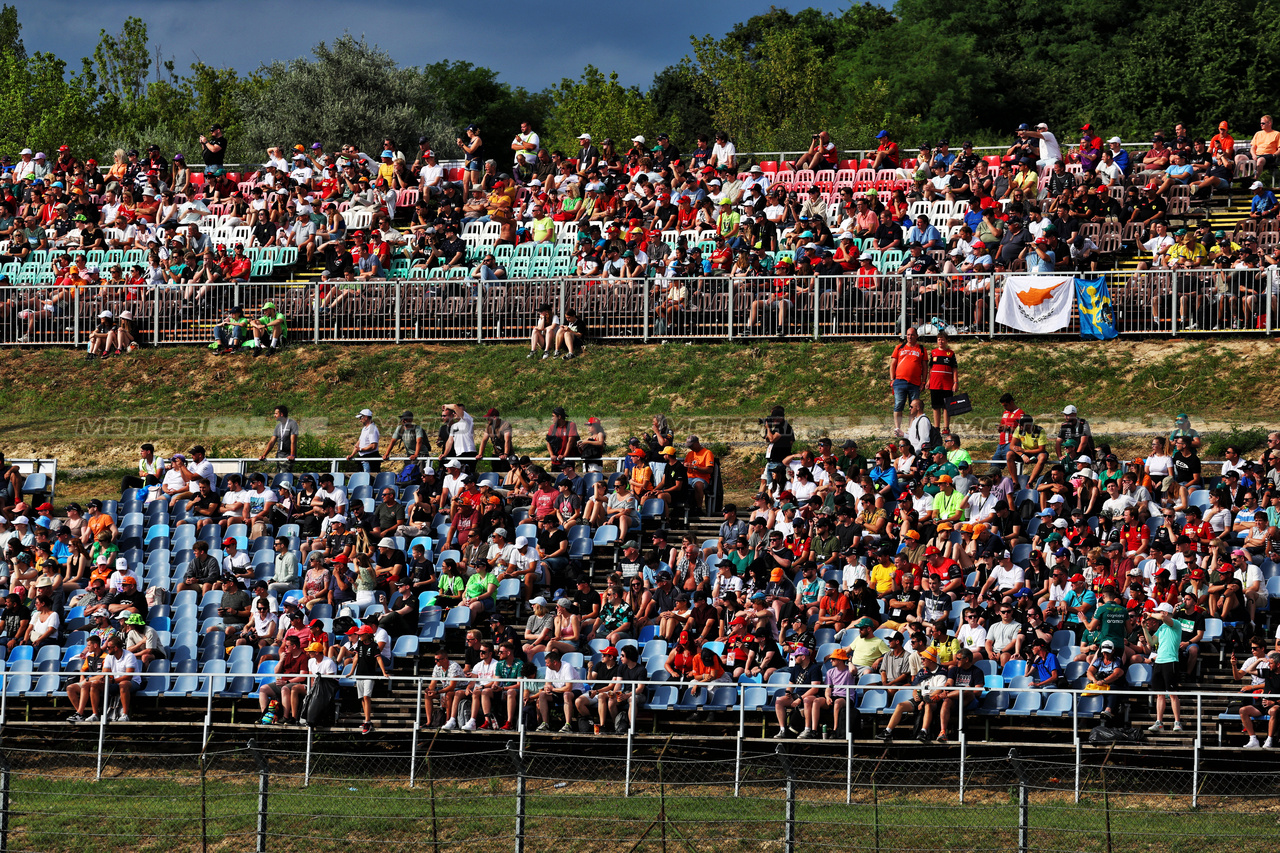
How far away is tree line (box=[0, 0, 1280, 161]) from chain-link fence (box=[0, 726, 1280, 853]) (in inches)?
1331

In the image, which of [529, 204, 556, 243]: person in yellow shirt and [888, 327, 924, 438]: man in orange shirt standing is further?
[529, 204, 556, 243]: person in yellow shirt

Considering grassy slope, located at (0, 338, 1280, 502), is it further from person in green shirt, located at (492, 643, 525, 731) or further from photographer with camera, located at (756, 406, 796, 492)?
person in green shirt, located at (492, 643, 525, 731)

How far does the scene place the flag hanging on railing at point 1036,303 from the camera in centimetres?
2566

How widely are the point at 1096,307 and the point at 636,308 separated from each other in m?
7.59

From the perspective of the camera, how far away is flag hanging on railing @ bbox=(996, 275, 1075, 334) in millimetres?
25656

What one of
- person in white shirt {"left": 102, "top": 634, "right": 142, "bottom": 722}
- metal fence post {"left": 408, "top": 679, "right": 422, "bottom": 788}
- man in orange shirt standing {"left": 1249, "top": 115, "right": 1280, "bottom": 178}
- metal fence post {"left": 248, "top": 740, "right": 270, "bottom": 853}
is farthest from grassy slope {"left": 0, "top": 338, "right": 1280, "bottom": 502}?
metal fence post {"left": 248, "top": 740, "right": 270, "bottom": 853}

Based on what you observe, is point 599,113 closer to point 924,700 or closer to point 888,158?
point 888,158

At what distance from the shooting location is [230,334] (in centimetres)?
2903

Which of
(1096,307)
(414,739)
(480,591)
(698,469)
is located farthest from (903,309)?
(414,739)

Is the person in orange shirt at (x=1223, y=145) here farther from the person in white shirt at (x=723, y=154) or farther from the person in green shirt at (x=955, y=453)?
the person in green shirt at (x=955, y=453)

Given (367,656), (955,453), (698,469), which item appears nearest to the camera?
(367,656)

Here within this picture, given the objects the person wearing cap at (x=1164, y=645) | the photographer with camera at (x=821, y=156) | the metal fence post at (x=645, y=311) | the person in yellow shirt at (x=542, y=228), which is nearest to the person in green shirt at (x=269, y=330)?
the person in yellow shirt at (x=542, y=228)

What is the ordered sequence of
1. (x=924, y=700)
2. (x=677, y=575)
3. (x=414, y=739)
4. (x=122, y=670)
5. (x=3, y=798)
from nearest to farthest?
1. (x=3, y=798)
2. (x=924, y=700)
3. (x=414, y=739)
4. (x=122, y=670)
5. (x=677, y=575)

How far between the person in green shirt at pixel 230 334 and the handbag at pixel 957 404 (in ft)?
43.2
